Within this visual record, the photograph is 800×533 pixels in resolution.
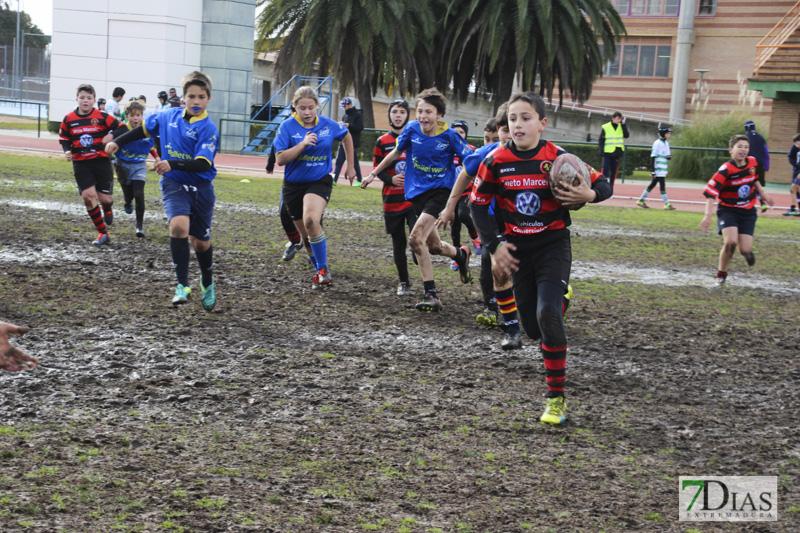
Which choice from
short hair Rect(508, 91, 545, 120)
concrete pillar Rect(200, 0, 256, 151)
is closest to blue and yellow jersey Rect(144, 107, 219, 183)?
short hair Rect(508, 91, 545, 120)

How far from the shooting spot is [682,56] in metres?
47.3

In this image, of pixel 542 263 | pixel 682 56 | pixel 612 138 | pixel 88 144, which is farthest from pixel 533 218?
pixel 682 56

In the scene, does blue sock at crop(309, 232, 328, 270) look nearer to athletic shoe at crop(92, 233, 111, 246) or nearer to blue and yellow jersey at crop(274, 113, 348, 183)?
blue and yellow jersey at crop(274, 113, 348, 183)

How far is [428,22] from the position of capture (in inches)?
1299

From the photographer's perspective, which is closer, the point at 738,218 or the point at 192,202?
the point at 192,202

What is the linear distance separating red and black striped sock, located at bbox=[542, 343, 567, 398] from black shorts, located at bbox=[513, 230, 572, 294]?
15.5 inches

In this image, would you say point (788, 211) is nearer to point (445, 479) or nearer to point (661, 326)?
point (661, 326)

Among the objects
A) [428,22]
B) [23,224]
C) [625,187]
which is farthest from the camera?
[428,22]

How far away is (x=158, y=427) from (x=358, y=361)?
72.9 inches

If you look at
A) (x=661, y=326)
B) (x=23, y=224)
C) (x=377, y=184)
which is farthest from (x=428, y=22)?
(x=661, y=326)

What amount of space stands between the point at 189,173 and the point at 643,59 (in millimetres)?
45866

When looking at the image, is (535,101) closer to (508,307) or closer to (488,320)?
(508,307)

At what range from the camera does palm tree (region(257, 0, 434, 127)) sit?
107 ft

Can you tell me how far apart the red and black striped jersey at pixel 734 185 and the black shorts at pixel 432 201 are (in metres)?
3.72
